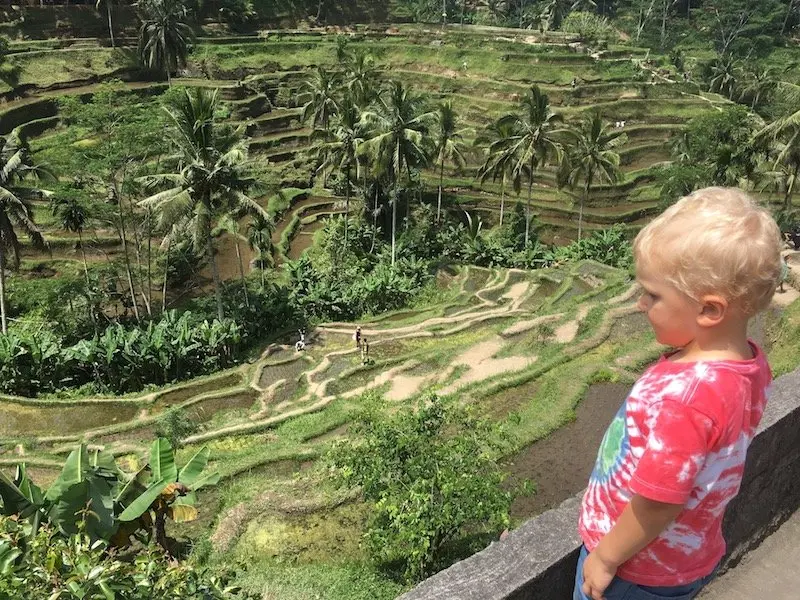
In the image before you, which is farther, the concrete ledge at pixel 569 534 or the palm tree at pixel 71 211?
the palm tree at pixel 71 211

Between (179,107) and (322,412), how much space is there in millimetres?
12181

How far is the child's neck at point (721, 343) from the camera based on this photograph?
2.36 m

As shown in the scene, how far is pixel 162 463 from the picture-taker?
8.89 metres

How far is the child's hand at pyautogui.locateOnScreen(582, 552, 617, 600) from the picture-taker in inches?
105

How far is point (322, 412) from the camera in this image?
17.8m

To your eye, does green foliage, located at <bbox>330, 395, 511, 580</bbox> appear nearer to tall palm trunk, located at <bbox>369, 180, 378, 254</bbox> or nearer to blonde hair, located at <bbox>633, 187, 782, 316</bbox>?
blonde hair, located at <bbox>633, 187, 782, 316</bbox>

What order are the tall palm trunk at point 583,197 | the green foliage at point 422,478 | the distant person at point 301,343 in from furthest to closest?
the tall palm trunk at point 583,197 → the distant person at point 301,343 → the green foliage at point 422,478

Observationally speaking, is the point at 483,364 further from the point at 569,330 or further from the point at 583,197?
the point at 583,197

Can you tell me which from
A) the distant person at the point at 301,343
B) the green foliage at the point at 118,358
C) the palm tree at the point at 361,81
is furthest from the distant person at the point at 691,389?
the palm tree at the point at 361,81

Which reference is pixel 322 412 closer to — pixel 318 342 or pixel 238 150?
pixel 318 342

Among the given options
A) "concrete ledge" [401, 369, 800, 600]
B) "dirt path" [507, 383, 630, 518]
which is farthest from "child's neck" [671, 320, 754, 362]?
"dirt path" [507, 383, 630, 518]

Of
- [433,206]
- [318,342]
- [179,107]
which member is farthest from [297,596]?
[433,206]

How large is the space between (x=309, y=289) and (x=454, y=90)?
107 feet

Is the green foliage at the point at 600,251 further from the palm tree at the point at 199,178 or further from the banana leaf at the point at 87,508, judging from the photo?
the banana leaf at the point at 87,508
